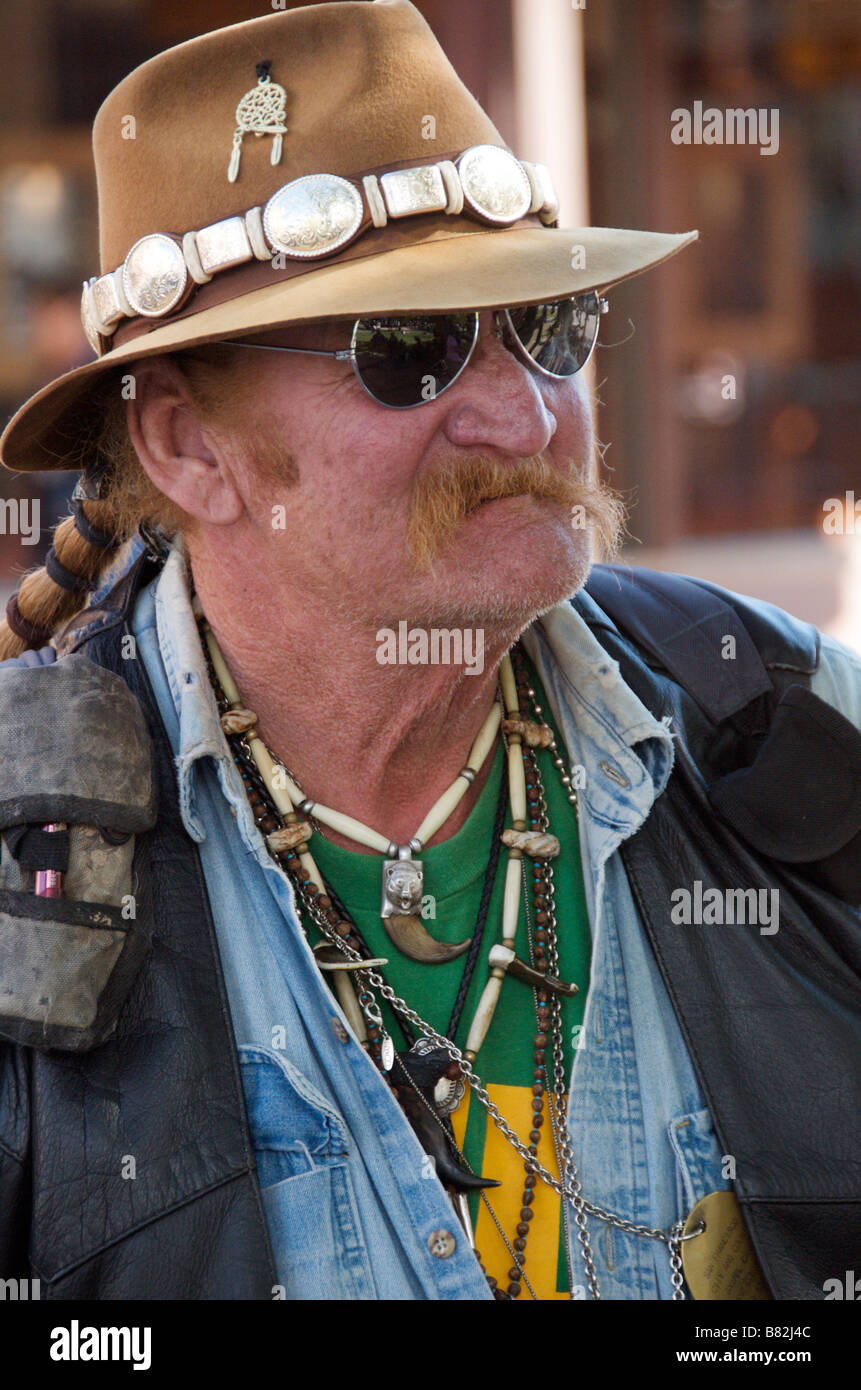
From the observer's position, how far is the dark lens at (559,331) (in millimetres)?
1830

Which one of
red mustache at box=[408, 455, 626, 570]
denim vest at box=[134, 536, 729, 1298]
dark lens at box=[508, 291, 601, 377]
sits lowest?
denim vest at box=[134, 536, 729, 1298]

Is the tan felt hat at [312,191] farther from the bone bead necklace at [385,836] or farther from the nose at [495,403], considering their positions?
the bone bead necklace at [385,836]

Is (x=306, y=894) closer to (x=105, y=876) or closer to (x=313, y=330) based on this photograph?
(x=105, y=876)

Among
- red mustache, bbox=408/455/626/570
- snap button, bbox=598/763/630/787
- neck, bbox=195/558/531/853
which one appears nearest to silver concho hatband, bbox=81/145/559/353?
red mustache, bbox=408/455/626/570

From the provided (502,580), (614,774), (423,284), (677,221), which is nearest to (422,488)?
(502,580)

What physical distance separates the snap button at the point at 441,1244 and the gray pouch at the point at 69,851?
46 cm

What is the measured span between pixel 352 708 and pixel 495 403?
0.47 m

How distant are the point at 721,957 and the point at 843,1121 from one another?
0.81ft

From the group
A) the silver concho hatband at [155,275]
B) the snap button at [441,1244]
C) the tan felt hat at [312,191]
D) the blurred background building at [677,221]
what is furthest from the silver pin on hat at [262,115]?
the blurred background building at [677,221]

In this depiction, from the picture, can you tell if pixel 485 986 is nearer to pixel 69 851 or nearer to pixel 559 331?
pixel 69 851

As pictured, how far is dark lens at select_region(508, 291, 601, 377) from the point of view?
183cm

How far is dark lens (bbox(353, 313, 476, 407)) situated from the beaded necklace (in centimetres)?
47

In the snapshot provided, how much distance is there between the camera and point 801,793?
183cm

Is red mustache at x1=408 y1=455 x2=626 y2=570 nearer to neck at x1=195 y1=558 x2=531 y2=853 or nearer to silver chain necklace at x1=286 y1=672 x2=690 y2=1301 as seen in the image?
neck at x1=195 y1=558 x2=531 y2=853
